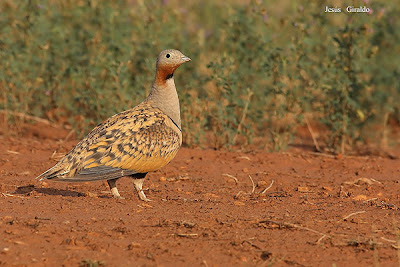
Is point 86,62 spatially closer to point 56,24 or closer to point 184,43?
point 56,24

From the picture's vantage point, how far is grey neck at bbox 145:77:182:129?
754 cm

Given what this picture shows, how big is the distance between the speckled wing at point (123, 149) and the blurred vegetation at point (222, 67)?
9.48ft

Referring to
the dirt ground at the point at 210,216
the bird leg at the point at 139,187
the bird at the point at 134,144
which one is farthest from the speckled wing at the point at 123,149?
the dirt ground at the point at 210,216

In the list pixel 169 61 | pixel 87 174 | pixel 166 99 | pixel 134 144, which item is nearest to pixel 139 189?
pixel 134 144

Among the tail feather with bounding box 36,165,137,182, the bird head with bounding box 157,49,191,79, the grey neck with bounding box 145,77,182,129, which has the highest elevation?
the bird head with bounding box 157,49,191,79

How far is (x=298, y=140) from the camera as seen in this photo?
12.8 metres

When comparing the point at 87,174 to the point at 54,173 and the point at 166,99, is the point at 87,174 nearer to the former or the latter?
the point at 54,173

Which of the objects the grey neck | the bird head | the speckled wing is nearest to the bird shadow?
the speckled wing

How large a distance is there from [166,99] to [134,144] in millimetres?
892

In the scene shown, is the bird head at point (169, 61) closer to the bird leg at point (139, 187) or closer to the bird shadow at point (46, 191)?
the bird leg at point (139, 187)

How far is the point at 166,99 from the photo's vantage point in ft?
24.8

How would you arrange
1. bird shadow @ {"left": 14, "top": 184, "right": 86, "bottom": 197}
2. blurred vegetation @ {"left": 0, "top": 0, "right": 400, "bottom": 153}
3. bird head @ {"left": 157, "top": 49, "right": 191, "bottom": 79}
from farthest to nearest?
blurred vegetation @ {"left": 0, "top": 0, "right": 400, "bottom": 153} < bird head @ {"left": 157, "top": 49, "right": 191, "bottom": 79} < bird shadow @ {"left": 14, "top": 184, "right": 86, "bottom": 197}

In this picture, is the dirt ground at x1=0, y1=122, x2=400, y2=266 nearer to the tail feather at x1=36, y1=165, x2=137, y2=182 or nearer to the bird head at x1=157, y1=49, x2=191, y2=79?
the tail feather at x1=36, y1=165, x2=137, y2=182

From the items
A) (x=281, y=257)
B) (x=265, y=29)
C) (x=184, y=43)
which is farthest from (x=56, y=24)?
(x=281, y=257)
